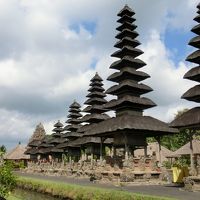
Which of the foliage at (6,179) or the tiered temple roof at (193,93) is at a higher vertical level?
the tiered temple roof at (193,93)

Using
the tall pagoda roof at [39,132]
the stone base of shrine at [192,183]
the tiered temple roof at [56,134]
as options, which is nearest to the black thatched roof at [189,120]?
the stone base of shrine at [192,183]

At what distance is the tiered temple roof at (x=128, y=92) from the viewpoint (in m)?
32.7

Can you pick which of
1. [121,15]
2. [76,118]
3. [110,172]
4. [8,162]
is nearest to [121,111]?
[110,172]

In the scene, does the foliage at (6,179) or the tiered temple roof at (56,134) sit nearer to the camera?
the foliage at (6,179)

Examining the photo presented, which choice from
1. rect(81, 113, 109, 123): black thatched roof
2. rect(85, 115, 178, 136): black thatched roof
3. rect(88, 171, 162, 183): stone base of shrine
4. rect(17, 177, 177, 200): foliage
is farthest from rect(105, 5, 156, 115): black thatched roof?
rect(81, 113, 109, 123): black thatched roof

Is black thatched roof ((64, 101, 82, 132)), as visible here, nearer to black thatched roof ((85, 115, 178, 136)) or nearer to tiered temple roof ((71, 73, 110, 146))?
tiered temple roof ((71, 73, 110, 146))

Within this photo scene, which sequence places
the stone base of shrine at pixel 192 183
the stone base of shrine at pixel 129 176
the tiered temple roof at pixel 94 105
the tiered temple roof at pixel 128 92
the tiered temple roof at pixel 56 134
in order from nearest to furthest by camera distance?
the stone base of shrine at pixel 192 183 → the stone base of shrine at pixel 129 176 → the tiered temple roof at pixel 128 92 → the tiered temple roof at pixel 94 105 → the tiered temple roof at pixel 56 134

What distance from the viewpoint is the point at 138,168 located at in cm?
3131

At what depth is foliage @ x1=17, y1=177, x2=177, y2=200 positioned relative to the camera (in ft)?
57.1

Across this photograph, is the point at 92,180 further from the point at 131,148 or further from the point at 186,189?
the point at 186,189

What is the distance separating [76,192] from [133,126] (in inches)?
412

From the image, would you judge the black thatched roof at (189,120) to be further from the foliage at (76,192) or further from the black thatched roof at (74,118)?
the black thatched roof at (74,118)

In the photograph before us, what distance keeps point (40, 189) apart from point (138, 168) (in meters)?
8.14

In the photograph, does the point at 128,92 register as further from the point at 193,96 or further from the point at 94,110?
the point at 94,110
